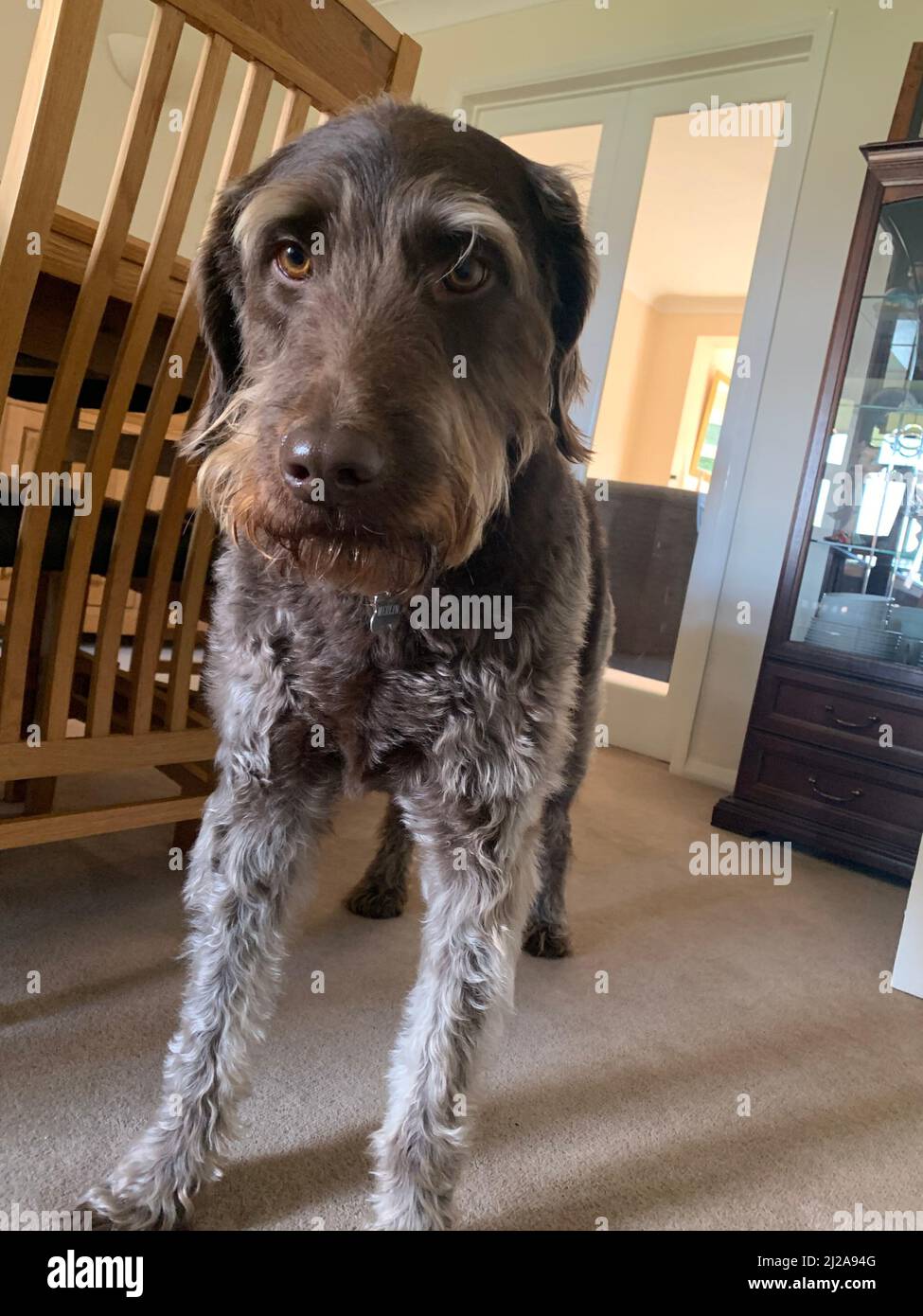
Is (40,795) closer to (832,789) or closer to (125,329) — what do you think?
(125,329)

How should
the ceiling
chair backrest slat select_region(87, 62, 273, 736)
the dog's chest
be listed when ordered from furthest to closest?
the ceiling, chair backrest slat select_region(87, 62, 273, 736), the dog's chest

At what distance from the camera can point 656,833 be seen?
110 inches

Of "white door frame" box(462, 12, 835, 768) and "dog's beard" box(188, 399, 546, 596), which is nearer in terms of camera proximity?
"dog's beard" box(188, 399, 546, 596)

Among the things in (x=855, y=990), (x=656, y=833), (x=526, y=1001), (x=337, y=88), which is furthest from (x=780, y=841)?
(x=337, y=88)

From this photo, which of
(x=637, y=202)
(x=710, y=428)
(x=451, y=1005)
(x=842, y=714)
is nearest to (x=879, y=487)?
(x=842, y=714)

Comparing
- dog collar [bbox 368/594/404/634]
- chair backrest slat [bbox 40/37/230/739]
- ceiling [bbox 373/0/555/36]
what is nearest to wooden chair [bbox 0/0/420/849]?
chair backrest slat [bbox 40/37/230/739]

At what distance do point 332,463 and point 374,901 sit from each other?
1.35 metres

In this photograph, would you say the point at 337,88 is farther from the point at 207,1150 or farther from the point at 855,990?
the point at 855,990

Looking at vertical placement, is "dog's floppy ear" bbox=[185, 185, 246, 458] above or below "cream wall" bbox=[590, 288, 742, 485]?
below

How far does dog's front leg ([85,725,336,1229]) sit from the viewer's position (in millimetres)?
1092

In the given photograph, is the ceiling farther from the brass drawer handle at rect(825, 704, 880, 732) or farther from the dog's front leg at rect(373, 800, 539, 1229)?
the dog's front leg at rect(373, 800, 539, 1229)

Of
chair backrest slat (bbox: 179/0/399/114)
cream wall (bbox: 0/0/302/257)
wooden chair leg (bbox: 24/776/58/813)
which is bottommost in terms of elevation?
wooden chair leg (bbox: 24/776/58/813)

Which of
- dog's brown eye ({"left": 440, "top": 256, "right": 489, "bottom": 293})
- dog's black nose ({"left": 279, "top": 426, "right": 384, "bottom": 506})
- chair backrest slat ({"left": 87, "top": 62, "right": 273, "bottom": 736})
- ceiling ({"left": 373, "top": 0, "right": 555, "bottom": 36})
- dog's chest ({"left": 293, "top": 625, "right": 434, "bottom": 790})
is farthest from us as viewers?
ceiling ({"left": 373, "top": 0, "right": 555, "bottom": 36})

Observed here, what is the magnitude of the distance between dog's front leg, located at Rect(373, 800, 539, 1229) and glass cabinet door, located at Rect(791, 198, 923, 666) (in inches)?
85.3
